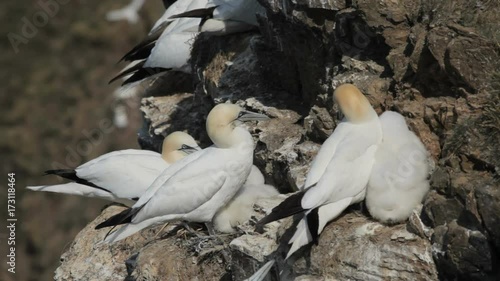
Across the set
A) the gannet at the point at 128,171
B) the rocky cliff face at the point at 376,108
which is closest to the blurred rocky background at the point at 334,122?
the rocky cliff face at the point at 376,108

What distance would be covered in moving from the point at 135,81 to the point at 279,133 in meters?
3.04

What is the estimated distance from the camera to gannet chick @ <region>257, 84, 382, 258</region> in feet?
20.9

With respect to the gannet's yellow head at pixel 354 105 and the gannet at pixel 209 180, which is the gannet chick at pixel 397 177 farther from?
the gannet at pixel 209 180

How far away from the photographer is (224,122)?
25.6 ft

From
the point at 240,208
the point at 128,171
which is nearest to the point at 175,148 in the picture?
the point at 128,171

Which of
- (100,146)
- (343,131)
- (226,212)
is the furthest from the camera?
(100,146)

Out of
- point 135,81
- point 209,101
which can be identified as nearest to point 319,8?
point 209,101

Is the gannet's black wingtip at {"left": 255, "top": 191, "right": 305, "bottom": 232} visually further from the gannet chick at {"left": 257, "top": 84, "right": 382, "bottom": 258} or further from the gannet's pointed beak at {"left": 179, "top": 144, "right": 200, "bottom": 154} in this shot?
the gannet's pointed beak at {"left": 179, "top": 144, "right": 200, "bottom": 154}

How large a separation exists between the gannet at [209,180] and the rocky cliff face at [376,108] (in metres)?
0.27

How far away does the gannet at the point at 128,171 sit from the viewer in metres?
8.84

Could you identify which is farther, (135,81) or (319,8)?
(135,81)

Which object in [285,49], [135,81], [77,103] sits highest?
[285,49]

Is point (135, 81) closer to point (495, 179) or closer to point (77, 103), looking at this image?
point (495, 179)

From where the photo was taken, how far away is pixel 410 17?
24.7 feet
